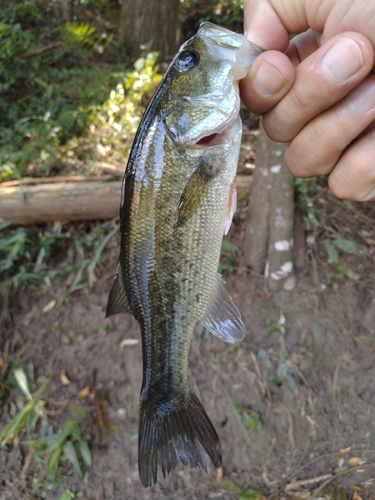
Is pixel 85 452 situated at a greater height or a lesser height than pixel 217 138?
lesser

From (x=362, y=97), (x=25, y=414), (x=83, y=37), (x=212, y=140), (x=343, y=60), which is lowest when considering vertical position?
(x=25, y=414)

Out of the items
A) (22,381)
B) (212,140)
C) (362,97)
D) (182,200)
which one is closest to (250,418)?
(22,381)

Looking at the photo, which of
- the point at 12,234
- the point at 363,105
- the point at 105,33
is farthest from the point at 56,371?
the point at 105,33

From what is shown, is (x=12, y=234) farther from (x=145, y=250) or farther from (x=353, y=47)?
(x=353, y=47)

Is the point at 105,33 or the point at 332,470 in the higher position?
the point at 105,33

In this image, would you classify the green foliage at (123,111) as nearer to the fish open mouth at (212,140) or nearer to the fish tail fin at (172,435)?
the fish open mouth at (212,140)

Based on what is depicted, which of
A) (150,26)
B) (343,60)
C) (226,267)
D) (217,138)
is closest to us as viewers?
(343,60)

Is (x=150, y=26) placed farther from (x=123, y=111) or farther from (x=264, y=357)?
(x=264, y=357)
